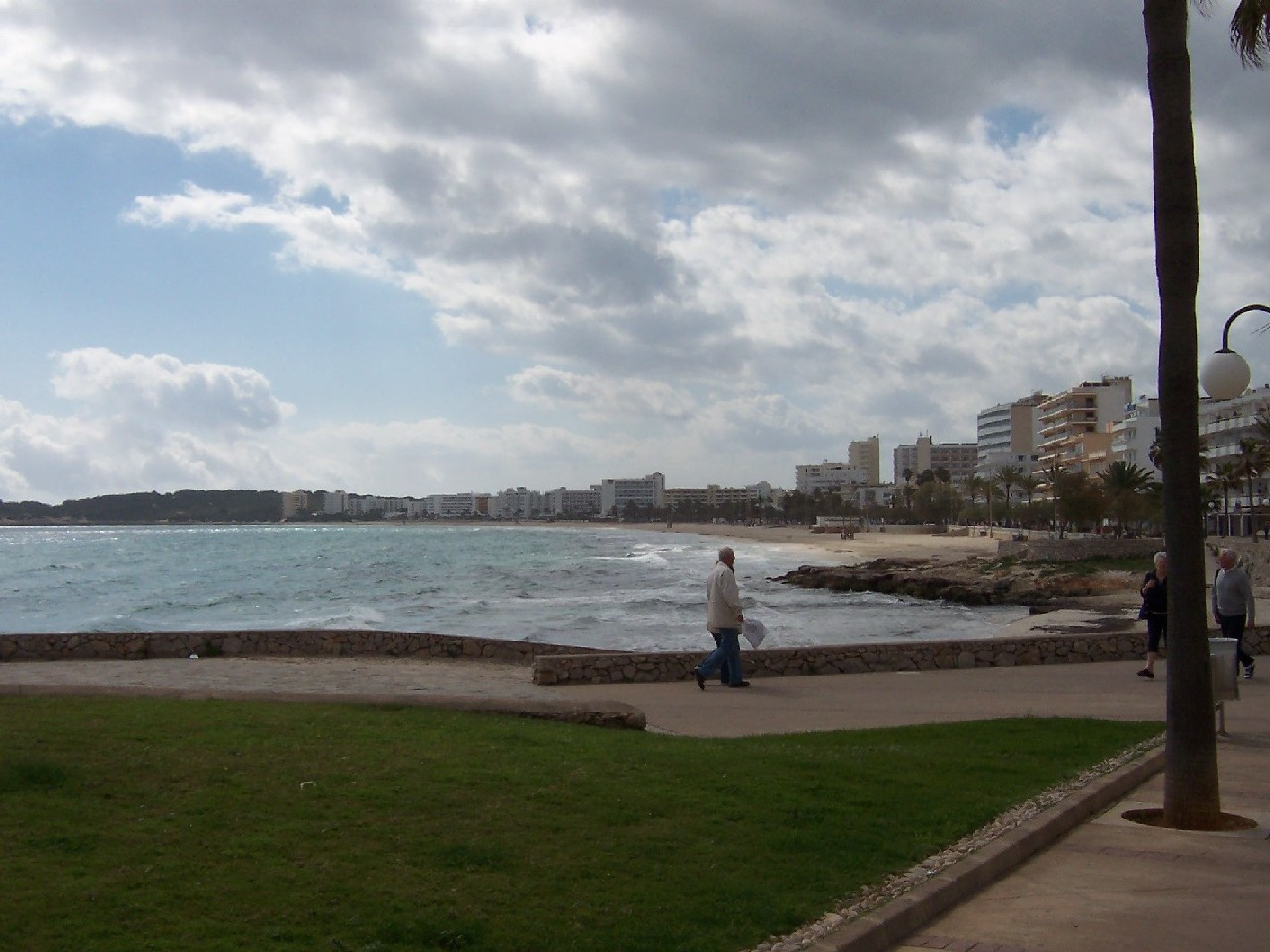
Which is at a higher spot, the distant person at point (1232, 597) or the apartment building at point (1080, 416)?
the apartment building at point (1080, 416)

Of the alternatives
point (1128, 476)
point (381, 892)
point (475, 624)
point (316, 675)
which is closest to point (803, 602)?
point (475, 624)

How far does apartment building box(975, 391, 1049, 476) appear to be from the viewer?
160 metres

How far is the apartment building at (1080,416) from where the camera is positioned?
123m

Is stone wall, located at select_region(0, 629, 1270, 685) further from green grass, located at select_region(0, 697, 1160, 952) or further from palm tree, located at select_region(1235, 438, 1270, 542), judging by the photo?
palm tree, located at select_region(1235, 438, 1270, 542)

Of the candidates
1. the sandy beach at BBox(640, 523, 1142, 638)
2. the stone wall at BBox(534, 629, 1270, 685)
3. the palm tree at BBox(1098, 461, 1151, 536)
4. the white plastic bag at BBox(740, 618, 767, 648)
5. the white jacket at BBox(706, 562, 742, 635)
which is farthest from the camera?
the palm tree at BBox(1098, 461, 1151, 536)

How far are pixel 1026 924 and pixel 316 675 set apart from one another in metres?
12.2

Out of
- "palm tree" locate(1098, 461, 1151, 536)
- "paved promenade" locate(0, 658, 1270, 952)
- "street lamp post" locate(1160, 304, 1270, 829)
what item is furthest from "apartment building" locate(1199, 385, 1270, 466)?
"street lamp post" locate(1160, 304, 1270, 829)

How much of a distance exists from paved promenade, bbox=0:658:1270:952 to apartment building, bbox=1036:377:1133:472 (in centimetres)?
11278

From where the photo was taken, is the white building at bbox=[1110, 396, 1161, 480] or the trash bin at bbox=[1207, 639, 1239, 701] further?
the white building at bbox=[1110, 396, 1161, 480]

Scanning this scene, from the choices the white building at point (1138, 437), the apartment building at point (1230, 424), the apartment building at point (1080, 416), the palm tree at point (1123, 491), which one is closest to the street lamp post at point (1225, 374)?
the palm tree at point (1123, 491)

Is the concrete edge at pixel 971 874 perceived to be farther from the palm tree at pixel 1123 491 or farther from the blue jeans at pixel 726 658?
the palm tree at pixel 1123 491

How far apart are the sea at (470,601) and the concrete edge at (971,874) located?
11.0 meters

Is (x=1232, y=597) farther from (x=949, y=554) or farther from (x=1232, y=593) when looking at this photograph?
(x=949, y=554)

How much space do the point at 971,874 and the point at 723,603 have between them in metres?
7.40
